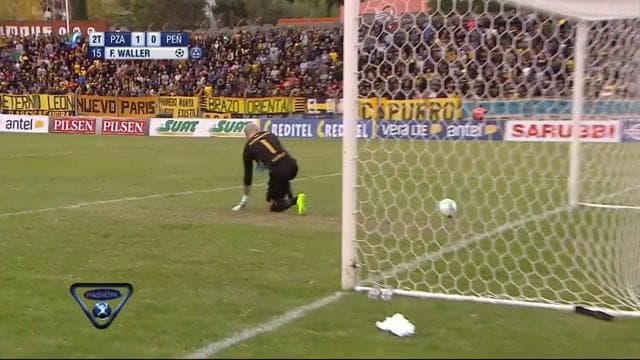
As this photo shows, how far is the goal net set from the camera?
20.7 ft

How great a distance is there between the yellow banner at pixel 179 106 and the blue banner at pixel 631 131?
27.2 meters

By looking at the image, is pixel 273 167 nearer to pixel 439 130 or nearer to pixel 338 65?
pixel 439 130

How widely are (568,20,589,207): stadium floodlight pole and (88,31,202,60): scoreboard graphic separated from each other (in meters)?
27.7

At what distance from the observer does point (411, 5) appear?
6605 mm

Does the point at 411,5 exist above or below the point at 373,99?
above

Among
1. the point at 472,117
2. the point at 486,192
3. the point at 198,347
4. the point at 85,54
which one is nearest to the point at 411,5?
the point at 198,347

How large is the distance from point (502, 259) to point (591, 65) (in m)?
3.24

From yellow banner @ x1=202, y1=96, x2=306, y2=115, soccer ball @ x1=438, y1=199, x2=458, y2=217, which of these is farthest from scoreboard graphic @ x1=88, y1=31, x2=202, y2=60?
soccer ball @ x1=438, y1=199, x2=458, y2=217

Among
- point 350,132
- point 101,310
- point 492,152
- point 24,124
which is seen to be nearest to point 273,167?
point 492,152

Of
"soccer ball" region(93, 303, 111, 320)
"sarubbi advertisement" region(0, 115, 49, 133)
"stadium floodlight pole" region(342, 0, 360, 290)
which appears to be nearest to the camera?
"soccer ball" region(93, 303, 111, 320)

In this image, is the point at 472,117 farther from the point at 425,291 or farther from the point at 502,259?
the point at 425,291

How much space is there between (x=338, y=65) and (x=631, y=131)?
88.0 feet

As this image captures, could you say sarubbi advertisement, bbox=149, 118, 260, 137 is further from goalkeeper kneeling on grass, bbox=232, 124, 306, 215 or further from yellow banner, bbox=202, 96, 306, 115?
goalkeeper kneeling on grass, bbox=232, 124, 306, 215

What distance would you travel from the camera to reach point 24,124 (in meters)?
32.2
